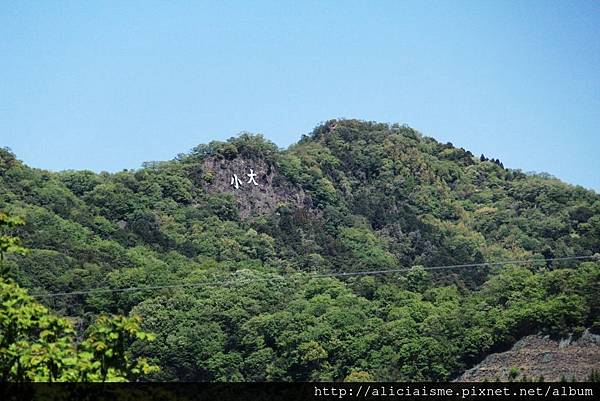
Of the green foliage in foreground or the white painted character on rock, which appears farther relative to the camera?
the white painted character on rock

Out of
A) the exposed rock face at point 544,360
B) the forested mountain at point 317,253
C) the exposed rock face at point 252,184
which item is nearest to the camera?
the exposed rock face at point 544,360

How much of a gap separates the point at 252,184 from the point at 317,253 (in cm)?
966

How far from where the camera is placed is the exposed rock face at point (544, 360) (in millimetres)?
39594

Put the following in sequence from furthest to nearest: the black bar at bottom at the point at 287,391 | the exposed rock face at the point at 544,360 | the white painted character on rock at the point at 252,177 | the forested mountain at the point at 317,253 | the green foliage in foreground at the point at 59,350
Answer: the white painted character on rock at the point at 252,177 < the forested mountain at the point at 317,253 < the exposed rock face at the point at 544,360 < the green foliage in foreground at the point at 59,350 < the black bar at bottom at the point at 287,391

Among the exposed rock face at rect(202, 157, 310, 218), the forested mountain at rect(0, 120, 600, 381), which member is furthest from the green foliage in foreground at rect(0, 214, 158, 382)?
the exposed rock face at rect(202, 157, 310, 218)

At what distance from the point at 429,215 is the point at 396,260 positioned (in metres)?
9.59

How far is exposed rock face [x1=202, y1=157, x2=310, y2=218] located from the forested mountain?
142mm

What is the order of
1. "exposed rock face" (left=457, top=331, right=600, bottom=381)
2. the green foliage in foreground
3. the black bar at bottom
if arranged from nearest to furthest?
the black bar at bottom < the green foliage in foreground < "exposed rock face" (left=457, top=331, right=600, bottom=381)

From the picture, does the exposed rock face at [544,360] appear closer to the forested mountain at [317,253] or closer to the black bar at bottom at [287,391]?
the forested mountain at [317,253]

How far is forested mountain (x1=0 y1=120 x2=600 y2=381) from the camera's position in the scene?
46250 millimetres

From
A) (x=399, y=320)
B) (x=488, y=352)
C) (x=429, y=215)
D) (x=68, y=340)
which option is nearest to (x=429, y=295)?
(x=399, y=320)

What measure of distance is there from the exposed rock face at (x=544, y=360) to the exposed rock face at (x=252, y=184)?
32.1 m

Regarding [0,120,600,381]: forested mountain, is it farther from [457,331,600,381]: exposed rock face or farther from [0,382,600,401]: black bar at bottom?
[0,382,600,401]: black bar at bottom

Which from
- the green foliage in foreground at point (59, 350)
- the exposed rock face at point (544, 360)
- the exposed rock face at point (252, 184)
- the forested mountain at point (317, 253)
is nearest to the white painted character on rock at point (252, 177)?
the exposed rock face at point (252, 184)
